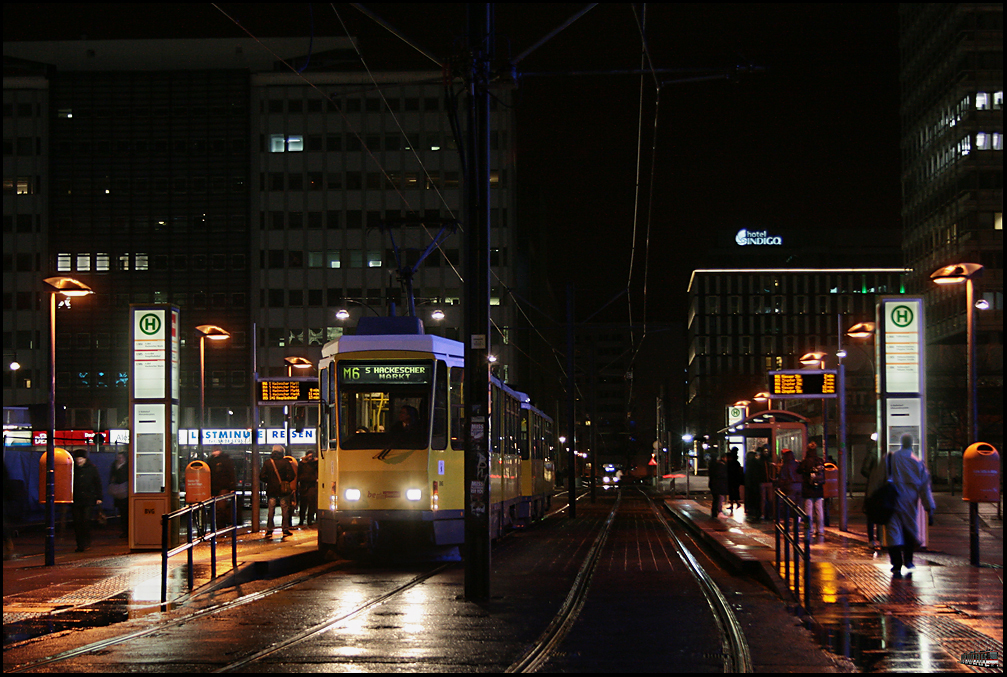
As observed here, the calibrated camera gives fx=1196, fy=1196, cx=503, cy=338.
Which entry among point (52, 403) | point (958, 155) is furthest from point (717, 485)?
point (958, 155)

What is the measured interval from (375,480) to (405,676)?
9658 millimetres

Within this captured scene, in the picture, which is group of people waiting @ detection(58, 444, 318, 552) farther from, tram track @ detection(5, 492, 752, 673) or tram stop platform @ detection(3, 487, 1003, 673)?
tram track @ detection(5, 492, 752, 673)

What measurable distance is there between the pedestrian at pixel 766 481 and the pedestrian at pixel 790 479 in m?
4.06

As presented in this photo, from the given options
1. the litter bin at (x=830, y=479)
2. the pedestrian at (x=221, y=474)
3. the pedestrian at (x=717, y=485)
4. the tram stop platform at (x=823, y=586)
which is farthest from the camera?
the pedestrian at (x=717, y=485)

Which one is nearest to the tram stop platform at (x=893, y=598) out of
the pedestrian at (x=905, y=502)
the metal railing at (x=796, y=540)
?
the metal railing at (x=796, y=540)

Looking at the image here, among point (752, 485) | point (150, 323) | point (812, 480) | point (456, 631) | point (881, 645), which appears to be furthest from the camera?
point (752, 485)

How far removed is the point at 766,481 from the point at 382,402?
1490 centimetres

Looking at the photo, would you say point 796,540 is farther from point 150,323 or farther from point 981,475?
point 150,323

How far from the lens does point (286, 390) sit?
83.4 feet

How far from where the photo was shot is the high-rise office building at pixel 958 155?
81375mm

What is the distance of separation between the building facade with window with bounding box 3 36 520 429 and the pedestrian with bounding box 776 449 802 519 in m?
53.9

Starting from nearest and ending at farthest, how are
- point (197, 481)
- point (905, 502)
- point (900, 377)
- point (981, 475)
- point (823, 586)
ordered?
point (823, 586) < point (905, 502) < point (981, 475) < point (900, 377) < point (197, 481)

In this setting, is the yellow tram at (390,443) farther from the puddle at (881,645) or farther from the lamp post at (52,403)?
the puddle at (881,645)

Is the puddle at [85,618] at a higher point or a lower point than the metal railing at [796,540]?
lower
